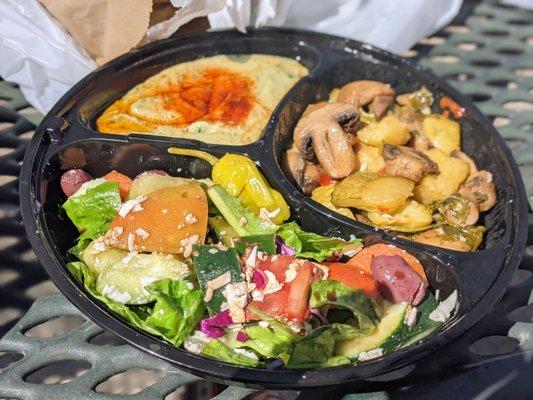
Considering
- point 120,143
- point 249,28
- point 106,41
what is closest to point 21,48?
point 106,41

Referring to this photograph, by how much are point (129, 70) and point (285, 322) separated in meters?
1.24

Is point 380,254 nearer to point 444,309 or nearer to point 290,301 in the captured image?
point 444,309

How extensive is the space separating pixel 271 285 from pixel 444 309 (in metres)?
0.50

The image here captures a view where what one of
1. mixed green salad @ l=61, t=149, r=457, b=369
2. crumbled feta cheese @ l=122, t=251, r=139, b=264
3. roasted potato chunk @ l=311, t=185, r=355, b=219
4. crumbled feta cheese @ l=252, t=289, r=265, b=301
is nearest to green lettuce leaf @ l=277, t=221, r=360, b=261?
mixed green salad @ l=61, t=149, r=457, b=369

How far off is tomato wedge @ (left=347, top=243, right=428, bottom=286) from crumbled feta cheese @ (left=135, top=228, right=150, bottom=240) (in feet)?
1.95

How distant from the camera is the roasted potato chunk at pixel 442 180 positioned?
7.08 ft

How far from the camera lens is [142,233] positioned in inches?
70.4

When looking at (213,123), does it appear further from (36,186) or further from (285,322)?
(285,322)

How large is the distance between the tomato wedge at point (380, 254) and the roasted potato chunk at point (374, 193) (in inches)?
6.3

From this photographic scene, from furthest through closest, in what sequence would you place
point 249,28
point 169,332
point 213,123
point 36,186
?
point 249,28 < point 213,123 < point 36,186 < point 169,332

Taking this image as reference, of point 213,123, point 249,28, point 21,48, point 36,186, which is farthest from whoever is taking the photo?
point 249,28

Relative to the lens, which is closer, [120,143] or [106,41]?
[120,143]

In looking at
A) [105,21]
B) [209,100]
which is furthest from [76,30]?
[209,100]

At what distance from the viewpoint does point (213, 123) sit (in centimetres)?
229
